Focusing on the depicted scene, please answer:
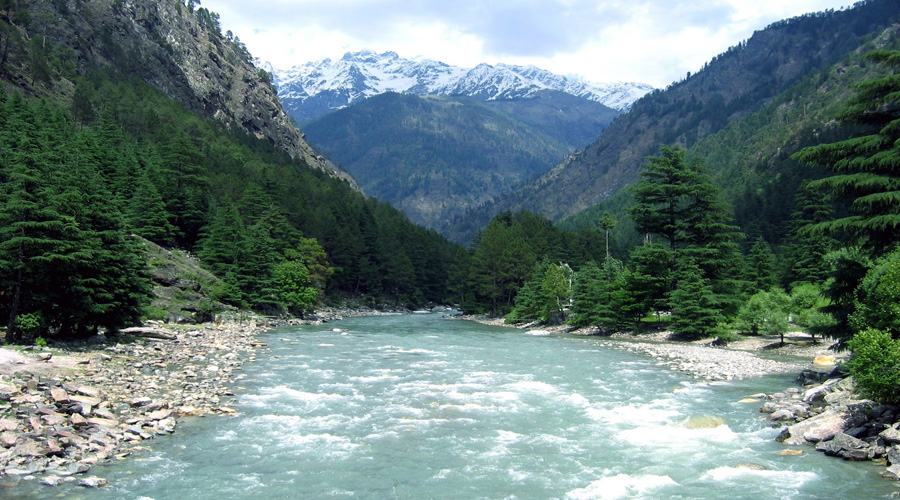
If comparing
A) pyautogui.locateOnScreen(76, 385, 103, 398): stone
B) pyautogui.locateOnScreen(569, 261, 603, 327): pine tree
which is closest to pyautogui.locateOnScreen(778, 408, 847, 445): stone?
pyautogui.locateOnScreen(76, 385, 103, 398): stone

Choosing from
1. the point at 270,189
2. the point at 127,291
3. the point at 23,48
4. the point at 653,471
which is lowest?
the point at 653,471

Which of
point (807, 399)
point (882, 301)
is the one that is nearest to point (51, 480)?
point (807, 399)

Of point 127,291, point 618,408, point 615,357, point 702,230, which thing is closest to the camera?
point 618,408

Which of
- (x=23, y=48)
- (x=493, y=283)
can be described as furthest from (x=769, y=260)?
(x=23, y=48)

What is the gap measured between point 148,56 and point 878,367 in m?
148

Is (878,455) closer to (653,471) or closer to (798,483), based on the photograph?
(798,483)

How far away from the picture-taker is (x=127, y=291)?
3080cm

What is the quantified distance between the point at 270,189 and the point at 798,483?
8820 cm

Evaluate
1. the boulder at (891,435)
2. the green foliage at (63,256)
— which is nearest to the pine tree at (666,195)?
the boulder at (891,435)

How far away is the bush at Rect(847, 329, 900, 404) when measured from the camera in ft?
49.4

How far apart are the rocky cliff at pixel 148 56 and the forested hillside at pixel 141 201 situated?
1.60 feet

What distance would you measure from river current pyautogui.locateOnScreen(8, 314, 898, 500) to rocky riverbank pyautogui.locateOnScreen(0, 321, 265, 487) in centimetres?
80

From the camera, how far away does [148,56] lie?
12850 centimetres

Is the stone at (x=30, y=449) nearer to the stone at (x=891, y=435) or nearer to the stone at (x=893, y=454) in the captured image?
the stone at (x=893, y=454)
